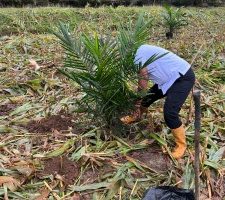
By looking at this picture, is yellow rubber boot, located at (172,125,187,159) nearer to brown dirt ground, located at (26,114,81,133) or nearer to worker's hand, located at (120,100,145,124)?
worker's hand, located at (120,100,145,124)

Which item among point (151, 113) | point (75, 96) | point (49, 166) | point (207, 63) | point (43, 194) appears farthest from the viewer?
point (207, 63)

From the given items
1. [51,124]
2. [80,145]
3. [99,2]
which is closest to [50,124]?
[51,124]

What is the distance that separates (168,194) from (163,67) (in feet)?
4.22

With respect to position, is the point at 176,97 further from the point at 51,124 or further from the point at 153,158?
the point at 51,124

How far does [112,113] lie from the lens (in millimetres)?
4266

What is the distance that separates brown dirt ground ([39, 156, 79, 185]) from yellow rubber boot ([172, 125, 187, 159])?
3.11ft

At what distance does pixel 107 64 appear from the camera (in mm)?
4078

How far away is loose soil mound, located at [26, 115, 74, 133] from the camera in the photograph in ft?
14.7

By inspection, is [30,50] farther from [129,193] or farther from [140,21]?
[129,193]

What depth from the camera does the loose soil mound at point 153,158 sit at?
3984mm

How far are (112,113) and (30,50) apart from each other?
3.35 m

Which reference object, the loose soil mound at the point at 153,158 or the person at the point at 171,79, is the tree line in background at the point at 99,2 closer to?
the person at the point at 171,79

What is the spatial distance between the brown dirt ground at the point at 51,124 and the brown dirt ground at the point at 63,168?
0.60 m

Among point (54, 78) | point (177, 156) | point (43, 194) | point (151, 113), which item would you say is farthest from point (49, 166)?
point (54, 78)
